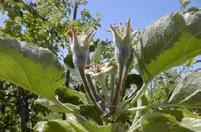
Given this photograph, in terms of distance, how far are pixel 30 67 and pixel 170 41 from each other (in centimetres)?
35

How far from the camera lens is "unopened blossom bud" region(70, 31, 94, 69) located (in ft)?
3.85

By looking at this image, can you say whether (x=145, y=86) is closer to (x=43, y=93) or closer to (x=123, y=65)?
(x=123, y=65)

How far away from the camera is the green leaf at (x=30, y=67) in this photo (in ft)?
3.58

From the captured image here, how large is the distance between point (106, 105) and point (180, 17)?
0.29 metres

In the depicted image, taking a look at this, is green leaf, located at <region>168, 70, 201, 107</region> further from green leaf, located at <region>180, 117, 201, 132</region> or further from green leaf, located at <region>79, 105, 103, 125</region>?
green leaf, located at <region>79, 105, 103, 125</region>

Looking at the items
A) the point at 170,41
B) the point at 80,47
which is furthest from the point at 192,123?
the point at 80,47

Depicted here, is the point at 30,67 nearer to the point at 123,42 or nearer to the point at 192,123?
the point at 123,42

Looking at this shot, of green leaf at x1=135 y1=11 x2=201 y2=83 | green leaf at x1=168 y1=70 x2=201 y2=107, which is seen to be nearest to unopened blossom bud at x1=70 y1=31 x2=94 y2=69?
green leaf at x1=135 y1=11 x2=201 y2=83

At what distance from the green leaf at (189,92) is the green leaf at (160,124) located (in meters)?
0.08

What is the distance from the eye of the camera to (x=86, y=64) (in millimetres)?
1220

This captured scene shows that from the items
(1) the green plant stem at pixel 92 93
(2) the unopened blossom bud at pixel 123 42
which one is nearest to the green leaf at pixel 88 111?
(1) the green plant stem at pixel 92 93

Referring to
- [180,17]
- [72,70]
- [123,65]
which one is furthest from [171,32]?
[72,70]

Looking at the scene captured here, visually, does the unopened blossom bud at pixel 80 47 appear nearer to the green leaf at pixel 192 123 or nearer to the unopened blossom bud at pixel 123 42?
the unopened blossom bud at pixel 123 42

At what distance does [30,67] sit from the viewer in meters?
1.12
